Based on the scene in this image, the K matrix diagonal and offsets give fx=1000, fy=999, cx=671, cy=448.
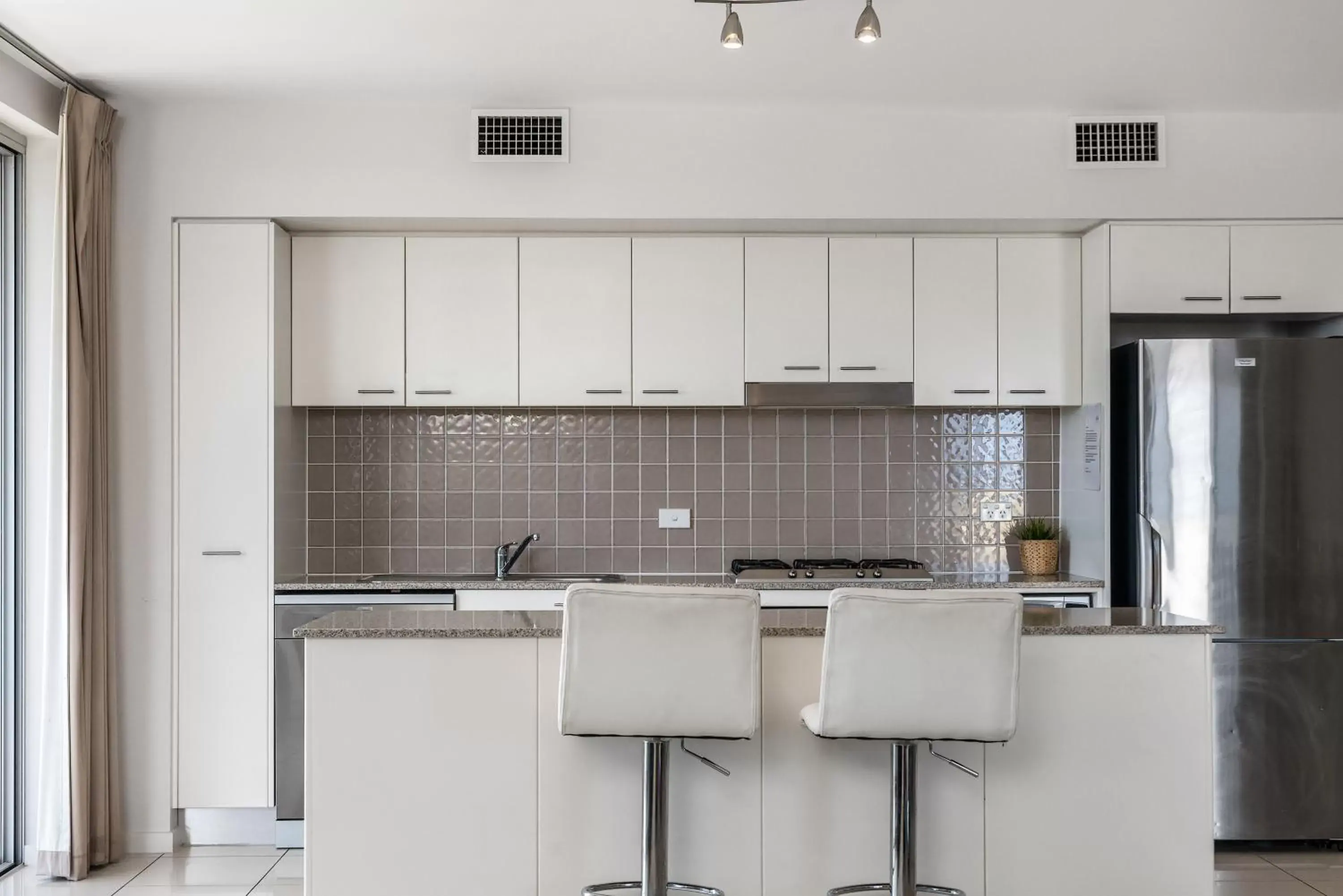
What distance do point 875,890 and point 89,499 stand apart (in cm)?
293

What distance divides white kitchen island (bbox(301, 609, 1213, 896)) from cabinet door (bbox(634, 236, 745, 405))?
68.8 inches

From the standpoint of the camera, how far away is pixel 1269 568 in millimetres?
3666

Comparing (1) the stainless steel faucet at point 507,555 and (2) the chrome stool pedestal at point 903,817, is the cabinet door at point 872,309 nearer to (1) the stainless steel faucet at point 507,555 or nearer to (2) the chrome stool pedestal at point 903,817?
(1) the stainless steel faucet at point 507,555

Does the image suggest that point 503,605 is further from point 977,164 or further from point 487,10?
point 977,164

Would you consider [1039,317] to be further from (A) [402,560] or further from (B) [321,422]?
(B) [321,422]

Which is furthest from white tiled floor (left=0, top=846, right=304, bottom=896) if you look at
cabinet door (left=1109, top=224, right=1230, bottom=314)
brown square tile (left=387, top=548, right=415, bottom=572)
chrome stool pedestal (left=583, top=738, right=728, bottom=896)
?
cabinet door (left=1109, top=224, right=1230, bottom=314)

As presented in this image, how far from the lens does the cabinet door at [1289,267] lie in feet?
13.0

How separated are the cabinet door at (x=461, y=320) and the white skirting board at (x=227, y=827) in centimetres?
170

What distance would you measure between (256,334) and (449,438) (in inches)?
38.2

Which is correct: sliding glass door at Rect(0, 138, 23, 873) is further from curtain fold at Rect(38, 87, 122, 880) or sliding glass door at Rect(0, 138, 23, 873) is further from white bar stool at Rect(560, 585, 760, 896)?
white bar stool at Rect(560, 585, 760, 896)

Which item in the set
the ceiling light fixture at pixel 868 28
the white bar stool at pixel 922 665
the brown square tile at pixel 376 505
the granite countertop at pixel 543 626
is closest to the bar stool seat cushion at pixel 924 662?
the white bar stool at pixel 922 665

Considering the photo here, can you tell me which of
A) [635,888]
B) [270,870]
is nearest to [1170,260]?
[635,888]

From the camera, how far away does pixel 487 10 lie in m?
3.05

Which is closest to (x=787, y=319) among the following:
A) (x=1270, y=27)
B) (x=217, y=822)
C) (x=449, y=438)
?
(x=449, y=438)
